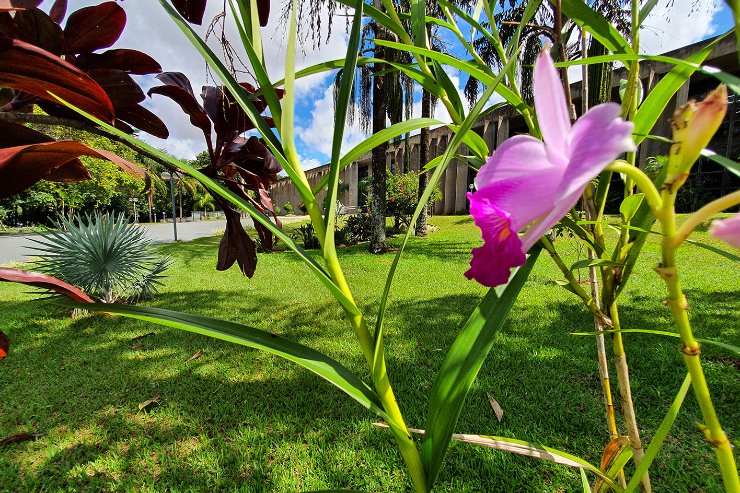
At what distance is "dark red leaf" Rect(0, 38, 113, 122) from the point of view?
43cm

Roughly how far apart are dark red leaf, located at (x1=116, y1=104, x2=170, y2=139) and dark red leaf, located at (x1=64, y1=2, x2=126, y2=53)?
0.36ft

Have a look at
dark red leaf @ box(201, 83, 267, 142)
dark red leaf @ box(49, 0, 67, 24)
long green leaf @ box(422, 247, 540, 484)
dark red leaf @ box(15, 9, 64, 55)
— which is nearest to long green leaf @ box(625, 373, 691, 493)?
long green leaf @ box(422, 247, 540, 484)

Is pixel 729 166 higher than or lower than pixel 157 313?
higher

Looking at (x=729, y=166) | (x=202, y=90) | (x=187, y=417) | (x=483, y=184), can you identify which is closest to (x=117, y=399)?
(x=187, y=417)

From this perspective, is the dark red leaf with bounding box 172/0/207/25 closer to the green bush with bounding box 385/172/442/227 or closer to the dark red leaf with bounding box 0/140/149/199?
the dark red leaf with bounding box 0/140/149/199

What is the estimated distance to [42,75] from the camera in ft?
1.50

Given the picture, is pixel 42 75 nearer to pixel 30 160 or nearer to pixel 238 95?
pixel 30 160

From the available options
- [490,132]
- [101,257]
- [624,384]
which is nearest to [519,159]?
[624,384]

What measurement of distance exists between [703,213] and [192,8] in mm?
761

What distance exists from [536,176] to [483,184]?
0.17 feet

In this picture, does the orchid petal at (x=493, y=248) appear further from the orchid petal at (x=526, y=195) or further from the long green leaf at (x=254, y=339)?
the long green leaf at (x=254, y=339)

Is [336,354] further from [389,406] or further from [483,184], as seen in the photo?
[483,184]

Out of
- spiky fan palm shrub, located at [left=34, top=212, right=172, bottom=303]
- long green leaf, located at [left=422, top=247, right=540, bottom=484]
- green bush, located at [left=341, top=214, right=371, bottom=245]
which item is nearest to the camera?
long green leaf, located at [left=422, top=247, right=540, bottom=484]

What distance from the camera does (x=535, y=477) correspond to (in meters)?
1.29
